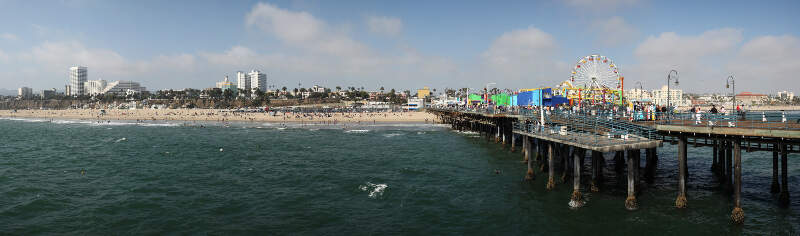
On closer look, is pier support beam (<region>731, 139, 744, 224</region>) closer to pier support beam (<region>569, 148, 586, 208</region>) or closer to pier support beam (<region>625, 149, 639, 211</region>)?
pier support beam (<region>625, 149, 639, 211</region>)

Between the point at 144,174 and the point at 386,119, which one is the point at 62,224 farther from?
the point at 386,119

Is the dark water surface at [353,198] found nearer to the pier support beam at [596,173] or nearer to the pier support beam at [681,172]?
the pier support beam at [681,172]

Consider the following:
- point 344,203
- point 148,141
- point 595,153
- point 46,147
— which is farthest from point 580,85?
point 46,147

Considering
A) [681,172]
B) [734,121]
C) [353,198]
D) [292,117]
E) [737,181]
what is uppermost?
[734,121]

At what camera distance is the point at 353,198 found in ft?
72.1

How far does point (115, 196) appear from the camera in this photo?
23.3 metres

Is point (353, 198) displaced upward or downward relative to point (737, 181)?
downward

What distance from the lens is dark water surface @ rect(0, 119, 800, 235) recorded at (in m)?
17.3

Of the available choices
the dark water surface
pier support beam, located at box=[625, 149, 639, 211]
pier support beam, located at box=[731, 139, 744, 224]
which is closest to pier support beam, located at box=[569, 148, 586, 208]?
the dark water surface

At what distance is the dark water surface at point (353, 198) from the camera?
17.3m

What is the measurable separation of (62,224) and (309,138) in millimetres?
36848

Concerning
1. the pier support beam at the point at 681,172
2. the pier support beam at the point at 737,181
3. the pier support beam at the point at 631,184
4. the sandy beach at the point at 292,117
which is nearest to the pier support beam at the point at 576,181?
the pier support beam at the point at 631,184

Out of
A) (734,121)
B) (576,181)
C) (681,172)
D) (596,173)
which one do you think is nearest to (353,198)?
(576,181)

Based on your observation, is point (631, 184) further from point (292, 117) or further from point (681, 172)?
point (292, 117)
